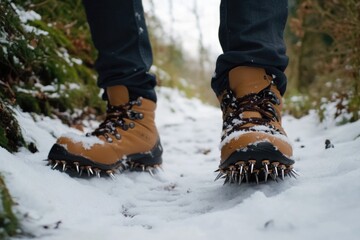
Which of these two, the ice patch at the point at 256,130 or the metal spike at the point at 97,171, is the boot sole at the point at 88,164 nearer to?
the metal spike at the point at 97,171

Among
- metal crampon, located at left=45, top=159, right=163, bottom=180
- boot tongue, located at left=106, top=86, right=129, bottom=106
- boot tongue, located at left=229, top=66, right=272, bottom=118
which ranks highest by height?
boot tongue, located at left=106, top=86, right=129, bottom=106

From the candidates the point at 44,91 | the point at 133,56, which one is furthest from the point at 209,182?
the point at 44,91

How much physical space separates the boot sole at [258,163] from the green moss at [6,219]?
0.67 metres

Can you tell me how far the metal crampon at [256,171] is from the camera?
1.19 m

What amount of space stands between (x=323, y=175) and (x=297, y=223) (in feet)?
1.43

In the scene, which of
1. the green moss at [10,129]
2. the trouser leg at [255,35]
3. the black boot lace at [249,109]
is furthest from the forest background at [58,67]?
the trouser leg at [255,35]

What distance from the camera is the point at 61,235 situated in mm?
883

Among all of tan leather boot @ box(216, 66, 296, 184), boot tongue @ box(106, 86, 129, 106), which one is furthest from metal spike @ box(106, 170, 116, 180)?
tan leather boot @ box(216, 66, 296, 184)

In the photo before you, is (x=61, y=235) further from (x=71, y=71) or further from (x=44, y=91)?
(x=71, y=71)

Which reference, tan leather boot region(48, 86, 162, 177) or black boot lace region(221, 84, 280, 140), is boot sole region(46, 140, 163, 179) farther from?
black boot lace region(221, 84, 280, 140)

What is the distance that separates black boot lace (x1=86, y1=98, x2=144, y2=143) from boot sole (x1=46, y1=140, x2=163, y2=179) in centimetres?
13

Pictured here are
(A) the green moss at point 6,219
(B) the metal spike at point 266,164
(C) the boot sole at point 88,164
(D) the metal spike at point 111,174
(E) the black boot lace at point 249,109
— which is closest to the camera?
(A) the green moss at point 6,219

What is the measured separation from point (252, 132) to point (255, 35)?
37 centimetres

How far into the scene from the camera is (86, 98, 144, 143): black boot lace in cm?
163
